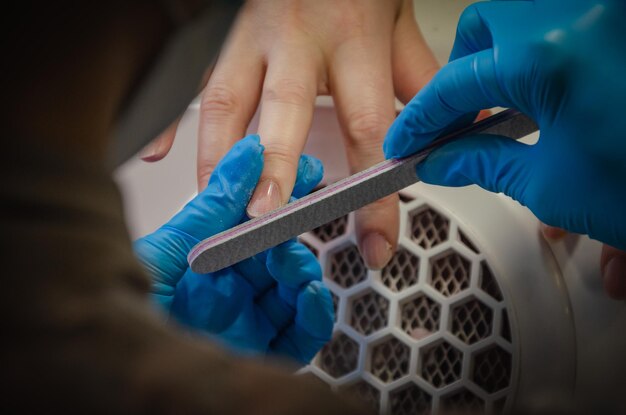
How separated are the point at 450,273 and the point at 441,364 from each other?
116 millimetres

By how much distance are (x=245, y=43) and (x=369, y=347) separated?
49 centimetres

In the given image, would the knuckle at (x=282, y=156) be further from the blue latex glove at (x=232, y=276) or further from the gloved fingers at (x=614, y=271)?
A: the gloved fingers at (x=614, y=271)

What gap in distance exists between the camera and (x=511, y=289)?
779 mm

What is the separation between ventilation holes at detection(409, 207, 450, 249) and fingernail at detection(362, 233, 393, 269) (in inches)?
2.7

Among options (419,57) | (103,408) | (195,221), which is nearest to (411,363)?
(195,221)

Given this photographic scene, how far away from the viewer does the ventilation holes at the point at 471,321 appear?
0.79 metres

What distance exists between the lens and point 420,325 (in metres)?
0.81

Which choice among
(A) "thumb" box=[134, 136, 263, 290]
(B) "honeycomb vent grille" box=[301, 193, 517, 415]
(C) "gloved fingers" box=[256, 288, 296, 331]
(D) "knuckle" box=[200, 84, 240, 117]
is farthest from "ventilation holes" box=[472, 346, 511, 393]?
(D) "knuckle" box=[200, 84, 240, 117]

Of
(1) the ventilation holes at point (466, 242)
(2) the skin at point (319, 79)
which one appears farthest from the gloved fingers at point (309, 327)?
(1) the ventilation holes at point (466, 242)

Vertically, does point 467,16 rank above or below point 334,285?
above

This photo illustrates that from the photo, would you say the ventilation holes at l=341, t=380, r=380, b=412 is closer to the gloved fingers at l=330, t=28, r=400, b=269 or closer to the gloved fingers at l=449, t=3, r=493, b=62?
the gloved fingers at l=330, t=28, r=400, b=269

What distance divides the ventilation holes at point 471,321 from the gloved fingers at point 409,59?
33 centimetres

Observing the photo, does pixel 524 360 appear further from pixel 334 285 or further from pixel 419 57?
pixel 419 57

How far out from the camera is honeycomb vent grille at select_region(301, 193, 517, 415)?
0.77 m
